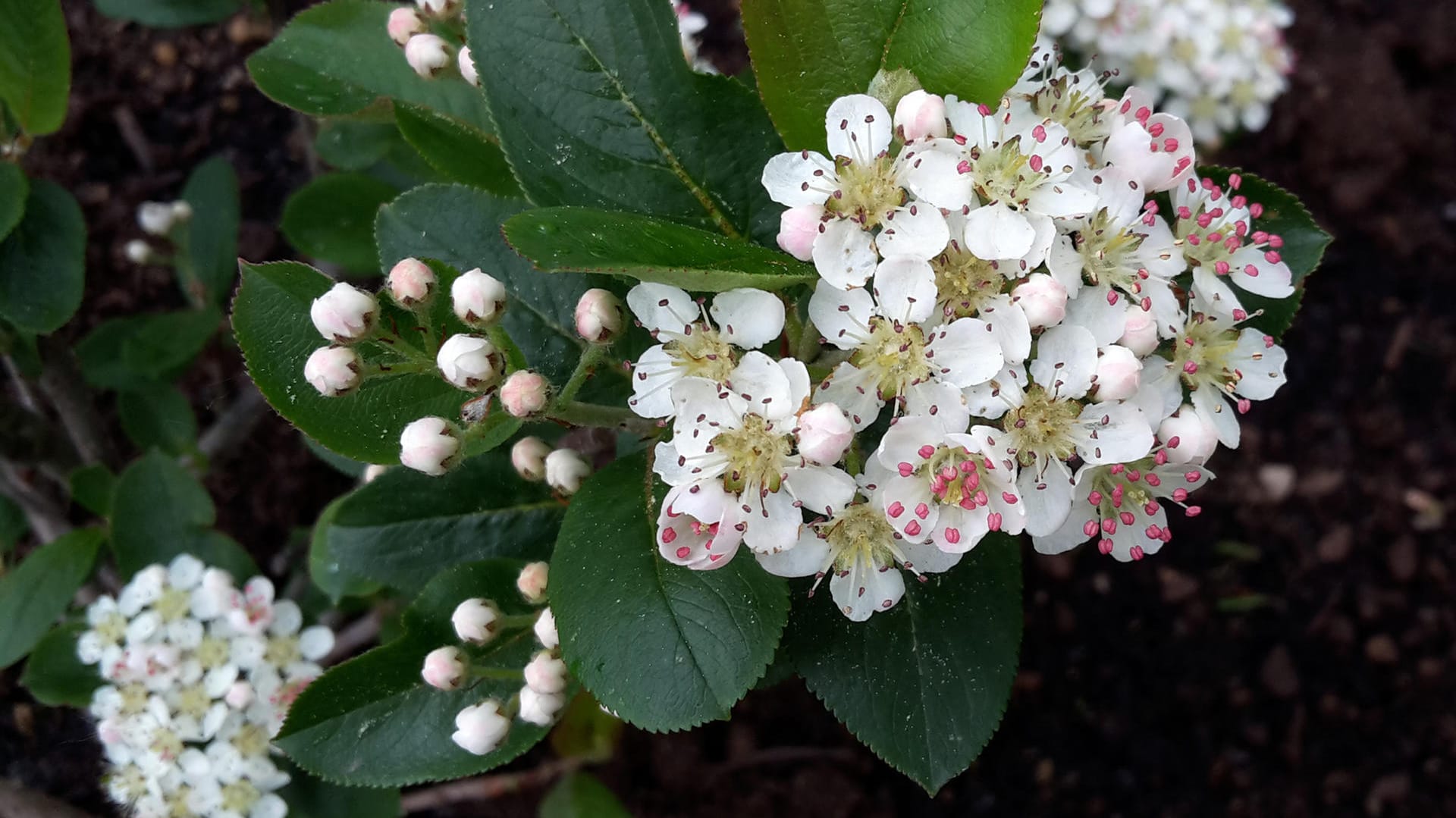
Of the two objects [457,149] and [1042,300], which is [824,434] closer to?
[1042,300]

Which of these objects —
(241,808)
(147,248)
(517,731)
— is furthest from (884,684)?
(147,248)

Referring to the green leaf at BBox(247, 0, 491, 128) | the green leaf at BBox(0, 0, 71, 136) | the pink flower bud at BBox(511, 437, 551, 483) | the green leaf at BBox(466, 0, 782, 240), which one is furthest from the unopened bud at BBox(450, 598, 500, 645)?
the green leaf at BBox(0, 0, 71, 136)

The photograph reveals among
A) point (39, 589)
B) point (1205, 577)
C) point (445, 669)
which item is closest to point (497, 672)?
point (445, 669)

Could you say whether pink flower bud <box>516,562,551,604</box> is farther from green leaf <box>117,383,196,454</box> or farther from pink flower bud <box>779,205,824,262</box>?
green leaf <box>117,383,196,454</box>

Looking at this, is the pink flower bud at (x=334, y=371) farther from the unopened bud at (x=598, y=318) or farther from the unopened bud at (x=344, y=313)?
the unopened bud at (x=598, y=318)

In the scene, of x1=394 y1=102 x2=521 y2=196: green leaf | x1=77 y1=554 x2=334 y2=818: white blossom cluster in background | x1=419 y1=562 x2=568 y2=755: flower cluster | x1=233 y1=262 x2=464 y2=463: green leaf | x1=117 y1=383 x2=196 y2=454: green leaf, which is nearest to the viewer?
x1=233 y1=262 x2=464 y2=463: green leaf

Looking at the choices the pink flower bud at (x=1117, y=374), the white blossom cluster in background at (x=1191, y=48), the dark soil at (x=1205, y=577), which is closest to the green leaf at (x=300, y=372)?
the pink flower bud at (x=1117, y=374)
